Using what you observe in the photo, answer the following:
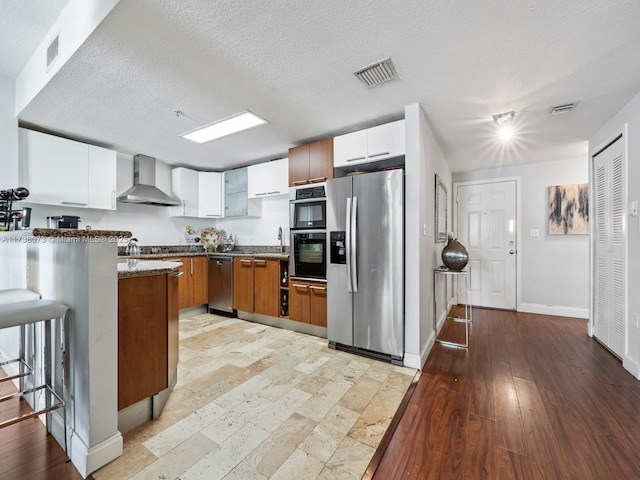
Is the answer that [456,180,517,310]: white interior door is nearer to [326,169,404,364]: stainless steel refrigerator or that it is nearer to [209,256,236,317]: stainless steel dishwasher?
[326,169,404,364]: stainless steel refrigerator

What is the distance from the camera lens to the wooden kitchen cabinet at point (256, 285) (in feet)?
11.7

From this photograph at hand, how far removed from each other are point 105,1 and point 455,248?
3391 millimetres

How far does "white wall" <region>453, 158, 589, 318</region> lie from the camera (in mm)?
3967

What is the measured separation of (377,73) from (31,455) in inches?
121

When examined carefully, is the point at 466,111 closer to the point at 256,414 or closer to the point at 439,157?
the point at 439,157

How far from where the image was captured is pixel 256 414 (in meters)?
1.77

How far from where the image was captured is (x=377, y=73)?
2.01 m

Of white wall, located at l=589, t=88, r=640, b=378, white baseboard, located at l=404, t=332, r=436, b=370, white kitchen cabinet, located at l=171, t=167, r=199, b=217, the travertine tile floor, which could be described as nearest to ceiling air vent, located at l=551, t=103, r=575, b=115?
white wall, located at l=589, t=88, r=640, b=378

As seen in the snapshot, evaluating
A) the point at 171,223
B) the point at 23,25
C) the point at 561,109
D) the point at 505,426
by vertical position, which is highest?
the point at 23,25

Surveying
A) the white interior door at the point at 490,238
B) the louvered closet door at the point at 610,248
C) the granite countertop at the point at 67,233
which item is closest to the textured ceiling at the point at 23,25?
the granite countertop at the point at 67,233

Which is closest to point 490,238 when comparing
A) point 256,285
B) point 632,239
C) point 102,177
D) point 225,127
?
point 632,239

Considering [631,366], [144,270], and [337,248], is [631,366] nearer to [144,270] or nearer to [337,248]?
[337,248]

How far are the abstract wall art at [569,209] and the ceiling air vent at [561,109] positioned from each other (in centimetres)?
198

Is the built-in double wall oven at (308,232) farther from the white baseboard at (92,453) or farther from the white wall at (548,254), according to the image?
the white wall at (548,254)
